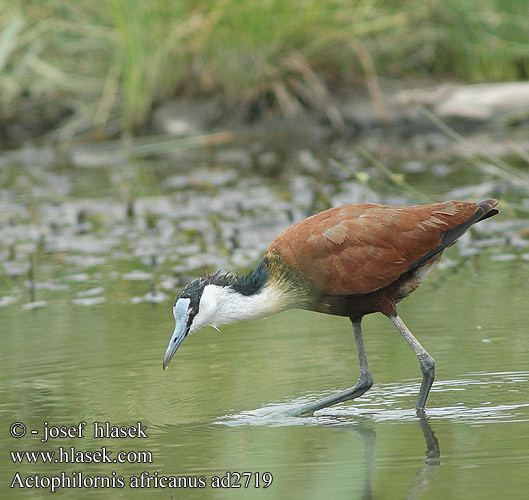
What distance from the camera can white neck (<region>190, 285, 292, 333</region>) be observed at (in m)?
5.19

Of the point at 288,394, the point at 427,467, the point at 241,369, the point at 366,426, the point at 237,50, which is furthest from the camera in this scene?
the point at 237,50

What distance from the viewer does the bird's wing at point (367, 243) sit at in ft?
16.9

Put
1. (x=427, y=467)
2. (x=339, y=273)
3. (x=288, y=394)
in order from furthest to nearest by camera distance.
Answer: (x=288, y=394)
(x=339, y=273)
(x=427, y=467)

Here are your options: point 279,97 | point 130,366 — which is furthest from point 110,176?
point 130,366

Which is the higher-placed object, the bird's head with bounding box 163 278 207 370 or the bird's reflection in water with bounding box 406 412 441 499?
the bird's head with bounding box 163 278 207 370

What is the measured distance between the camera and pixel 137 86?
13258 mm

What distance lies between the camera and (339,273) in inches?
203

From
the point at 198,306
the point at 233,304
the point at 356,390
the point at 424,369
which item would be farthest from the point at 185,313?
the point at 424,369

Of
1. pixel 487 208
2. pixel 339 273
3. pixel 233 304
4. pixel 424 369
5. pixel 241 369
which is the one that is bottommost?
pixel 241 369

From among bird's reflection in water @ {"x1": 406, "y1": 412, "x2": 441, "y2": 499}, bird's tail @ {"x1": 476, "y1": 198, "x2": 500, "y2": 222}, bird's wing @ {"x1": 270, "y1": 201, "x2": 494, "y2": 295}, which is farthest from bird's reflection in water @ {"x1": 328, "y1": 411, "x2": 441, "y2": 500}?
bird's tail @ {"x1": 476, "y1": 198, "x2": 500, "y2": 222}

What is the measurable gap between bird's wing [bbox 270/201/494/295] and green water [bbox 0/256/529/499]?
0.55 metres

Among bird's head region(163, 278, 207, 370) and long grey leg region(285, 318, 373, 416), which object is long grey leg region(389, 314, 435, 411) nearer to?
long grey leg region(285, 318, 373, 416)

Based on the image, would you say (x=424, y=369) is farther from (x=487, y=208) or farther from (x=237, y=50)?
(x=237, y=50)

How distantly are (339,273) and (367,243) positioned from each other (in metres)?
0.21
